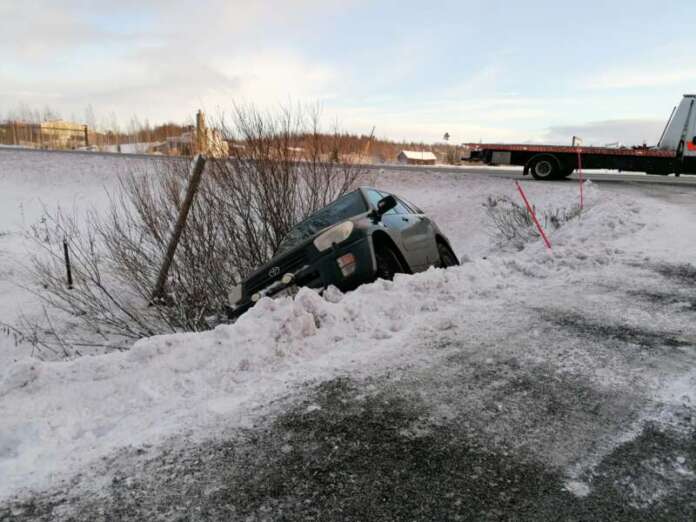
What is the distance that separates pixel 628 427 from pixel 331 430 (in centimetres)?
172

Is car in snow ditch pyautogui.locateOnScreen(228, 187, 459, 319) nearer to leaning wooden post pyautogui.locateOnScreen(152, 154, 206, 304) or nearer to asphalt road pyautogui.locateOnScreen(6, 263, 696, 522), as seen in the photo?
asphalt road pyautogui.locateOnScreen(6, 263, 696, 522)

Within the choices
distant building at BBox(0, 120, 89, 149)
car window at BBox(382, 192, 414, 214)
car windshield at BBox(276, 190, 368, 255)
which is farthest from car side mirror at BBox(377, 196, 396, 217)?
distant building at BBox(0, 120, 89, 149)

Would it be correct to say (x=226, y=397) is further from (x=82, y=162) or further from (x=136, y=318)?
(x=82, y=162)

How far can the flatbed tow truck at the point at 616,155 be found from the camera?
18375 millimetres

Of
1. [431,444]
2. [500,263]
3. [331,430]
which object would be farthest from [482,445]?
[500,263]

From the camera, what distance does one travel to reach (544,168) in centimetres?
1967

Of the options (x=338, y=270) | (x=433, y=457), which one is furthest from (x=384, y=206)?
(x=433, y=457)

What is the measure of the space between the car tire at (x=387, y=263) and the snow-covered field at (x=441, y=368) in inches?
18.8

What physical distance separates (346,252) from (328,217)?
1539 millimetres

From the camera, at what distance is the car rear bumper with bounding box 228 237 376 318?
5.52 metres

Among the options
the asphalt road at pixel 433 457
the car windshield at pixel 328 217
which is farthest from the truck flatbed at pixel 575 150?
the asphalt road at pixel 433 457

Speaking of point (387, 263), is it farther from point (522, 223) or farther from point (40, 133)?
point (40, 133)

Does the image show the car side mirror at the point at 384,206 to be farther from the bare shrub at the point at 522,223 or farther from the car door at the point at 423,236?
the bare shrub at the point at 522,223

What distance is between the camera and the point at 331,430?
9.62 ft
